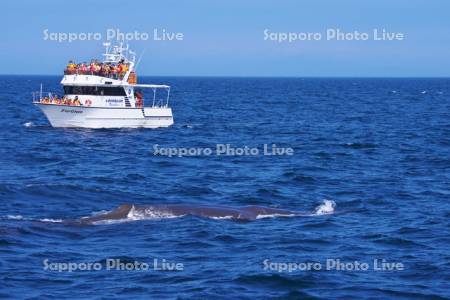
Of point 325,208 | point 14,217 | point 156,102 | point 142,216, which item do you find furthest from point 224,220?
point 156,102

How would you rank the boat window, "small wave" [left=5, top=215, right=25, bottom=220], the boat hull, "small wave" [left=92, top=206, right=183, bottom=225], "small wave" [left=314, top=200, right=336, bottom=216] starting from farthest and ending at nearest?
the boat hull → the boat window → "small wave" [left=314, top=200, right=336, bottom=216] → "small wave" [left=5, top=215, right=25, bottom=220] → "small wave" [left=92, top=206, right=183, bottom=225]

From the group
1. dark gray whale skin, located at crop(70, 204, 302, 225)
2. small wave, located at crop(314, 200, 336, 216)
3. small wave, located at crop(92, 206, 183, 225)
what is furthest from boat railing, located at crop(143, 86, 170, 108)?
small wave, located at crop(92, 206, 183, 225)

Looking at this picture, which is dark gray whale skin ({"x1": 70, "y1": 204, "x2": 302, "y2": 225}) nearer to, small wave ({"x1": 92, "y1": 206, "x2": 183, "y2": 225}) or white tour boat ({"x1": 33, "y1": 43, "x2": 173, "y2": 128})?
small wave ({"x1": 92, "y1": 206, "x2": 183, "y2": 225})

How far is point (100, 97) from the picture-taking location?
5291 centimetres

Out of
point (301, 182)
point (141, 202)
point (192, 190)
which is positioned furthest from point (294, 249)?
point (301, 182)

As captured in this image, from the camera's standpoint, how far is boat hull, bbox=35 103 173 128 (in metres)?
53.2

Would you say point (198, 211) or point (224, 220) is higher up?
point (198, 211)

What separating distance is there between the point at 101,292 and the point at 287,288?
150 inches

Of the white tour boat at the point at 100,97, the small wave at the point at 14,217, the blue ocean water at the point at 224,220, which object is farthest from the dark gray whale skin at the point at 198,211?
the white tour boat at the point at 100,97

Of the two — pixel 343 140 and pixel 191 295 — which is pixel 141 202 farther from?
Answer: pixel 343 140

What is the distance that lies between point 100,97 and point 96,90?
489 millimetres

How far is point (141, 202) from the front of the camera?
2870 cm

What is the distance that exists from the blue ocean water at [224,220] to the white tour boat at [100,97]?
35.0 inches

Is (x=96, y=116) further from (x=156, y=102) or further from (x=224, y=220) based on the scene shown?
(x=156, y=102)
